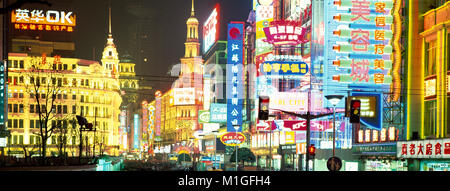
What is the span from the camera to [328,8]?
210 feet

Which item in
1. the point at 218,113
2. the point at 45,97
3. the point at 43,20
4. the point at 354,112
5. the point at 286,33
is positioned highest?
the point at 43,20

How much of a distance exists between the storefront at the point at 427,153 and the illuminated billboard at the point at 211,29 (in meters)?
111

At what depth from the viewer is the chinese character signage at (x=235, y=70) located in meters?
107

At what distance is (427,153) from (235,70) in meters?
63.7

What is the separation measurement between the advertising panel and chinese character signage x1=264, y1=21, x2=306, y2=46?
95.6 metres

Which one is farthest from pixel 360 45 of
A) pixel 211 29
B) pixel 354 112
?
pixel 211 29

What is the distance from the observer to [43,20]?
154 m

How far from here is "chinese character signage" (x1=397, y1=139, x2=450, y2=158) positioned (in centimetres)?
4241

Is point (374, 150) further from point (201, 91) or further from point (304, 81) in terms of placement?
point (201, 91)

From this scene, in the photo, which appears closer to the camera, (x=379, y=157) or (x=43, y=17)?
(x=379, y=157)

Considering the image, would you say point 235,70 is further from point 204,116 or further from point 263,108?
point 263,108

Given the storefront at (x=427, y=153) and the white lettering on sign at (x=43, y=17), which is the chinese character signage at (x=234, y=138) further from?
the white lettering on sign at (x=43, y=17)
